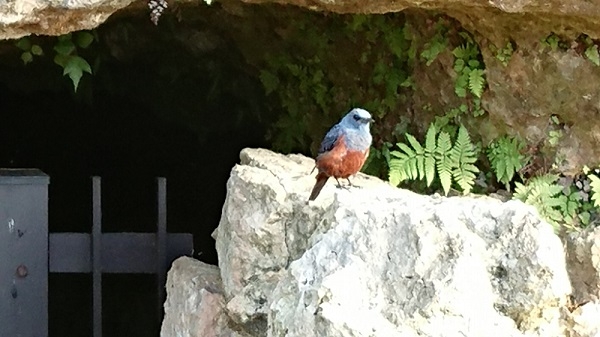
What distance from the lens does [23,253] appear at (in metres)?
3.32

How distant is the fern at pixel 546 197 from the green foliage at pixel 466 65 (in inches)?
19.3

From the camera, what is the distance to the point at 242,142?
5.43 meters

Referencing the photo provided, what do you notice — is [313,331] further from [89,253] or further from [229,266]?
[89,253]

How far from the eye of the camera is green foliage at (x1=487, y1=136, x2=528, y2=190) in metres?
3.50

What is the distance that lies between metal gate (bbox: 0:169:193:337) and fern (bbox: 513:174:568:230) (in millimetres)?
1609

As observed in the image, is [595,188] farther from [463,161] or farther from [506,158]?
[463,161]

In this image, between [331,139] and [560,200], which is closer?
[331,139]

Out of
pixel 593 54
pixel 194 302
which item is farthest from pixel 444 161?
pixel 194 302

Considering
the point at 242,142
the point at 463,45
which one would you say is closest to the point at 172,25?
the point at 242,142

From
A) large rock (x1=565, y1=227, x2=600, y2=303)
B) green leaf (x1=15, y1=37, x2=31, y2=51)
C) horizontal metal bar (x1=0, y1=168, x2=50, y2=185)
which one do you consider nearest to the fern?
large rock (x1=565, y1=227, x2=600, y2=303)

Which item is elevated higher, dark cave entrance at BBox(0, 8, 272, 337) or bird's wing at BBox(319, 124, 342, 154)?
bird's wing at BBox(319, 124, 342, 154)

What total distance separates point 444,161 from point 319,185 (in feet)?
2.90

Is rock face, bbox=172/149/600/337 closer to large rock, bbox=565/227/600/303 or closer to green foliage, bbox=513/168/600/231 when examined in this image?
large rock, bbox=565/227/600/303

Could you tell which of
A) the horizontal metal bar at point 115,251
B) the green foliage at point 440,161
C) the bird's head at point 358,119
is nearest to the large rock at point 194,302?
the horizontal metal bar at point 115,251
